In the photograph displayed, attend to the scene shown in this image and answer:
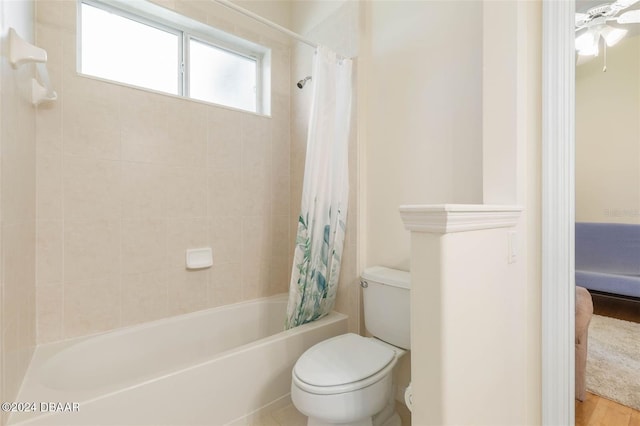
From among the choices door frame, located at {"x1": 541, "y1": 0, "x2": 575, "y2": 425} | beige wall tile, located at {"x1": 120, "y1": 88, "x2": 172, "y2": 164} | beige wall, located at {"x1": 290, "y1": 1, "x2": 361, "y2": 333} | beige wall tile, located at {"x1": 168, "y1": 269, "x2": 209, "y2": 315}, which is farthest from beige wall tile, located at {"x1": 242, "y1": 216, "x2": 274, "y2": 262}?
door frame, located at {"x1": 541, "y1": 0, "x2": 575, "y2": 425}

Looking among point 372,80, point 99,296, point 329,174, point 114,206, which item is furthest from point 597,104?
point 99,296

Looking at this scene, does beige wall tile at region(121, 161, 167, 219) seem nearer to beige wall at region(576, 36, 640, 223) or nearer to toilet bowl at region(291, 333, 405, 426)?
toilet bowl at region(291, 333, 405, 426)

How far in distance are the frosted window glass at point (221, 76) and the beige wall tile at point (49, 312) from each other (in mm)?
1384

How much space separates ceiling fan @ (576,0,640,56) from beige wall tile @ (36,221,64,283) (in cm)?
254

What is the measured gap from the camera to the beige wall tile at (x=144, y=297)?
1.75 metres

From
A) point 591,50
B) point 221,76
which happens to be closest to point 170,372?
point 221,76

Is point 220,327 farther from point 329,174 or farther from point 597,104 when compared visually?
point 597,104

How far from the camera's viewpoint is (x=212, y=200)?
80.1 inches

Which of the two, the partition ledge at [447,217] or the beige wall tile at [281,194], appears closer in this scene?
the partition ledge at [447,217]

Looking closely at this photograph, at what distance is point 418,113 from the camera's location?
1660 millimetres

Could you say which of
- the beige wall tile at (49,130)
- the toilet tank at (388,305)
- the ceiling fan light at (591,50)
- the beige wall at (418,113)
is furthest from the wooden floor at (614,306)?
the beige wall tile at (49,130)

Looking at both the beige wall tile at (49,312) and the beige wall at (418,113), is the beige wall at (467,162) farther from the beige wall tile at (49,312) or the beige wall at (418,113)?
the beige wall tile at (49,312)

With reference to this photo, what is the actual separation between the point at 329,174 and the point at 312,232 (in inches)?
14.6

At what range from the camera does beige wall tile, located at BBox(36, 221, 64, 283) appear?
1.51 metres
